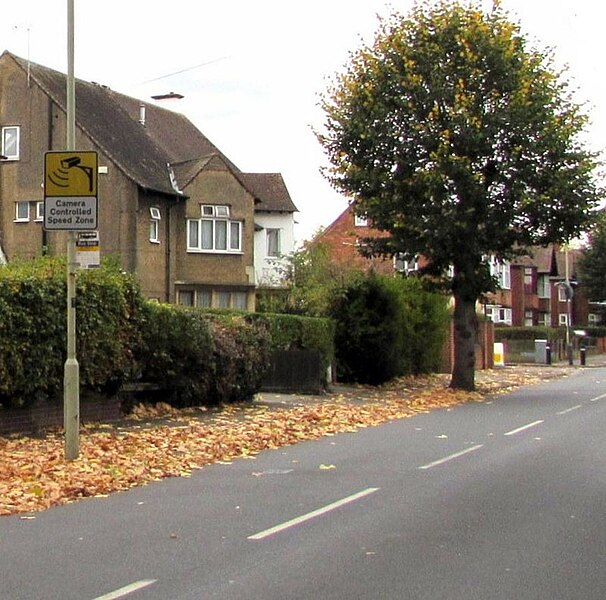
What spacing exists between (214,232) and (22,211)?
22.2 ft

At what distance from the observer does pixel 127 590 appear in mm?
7418


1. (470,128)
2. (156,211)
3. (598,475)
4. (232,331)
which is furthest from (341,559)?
(156,211)

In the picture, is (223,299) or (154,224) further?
(223,299)

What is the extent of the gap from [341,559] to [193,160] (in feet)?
112

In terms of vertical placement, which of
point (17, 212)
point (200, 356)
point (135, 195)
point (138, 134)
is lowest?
point (200, 356)

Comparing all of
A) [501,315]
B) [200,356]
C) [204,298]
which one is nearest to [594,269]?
[501,315]

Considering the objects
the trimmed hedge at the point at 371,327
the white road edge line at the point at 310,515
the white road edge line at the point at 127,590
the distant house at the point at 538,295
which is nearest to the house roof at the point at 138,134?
the trimmed hedge at the point at 371,327

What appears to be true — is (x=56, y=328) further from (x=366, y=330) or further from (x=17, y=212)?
(x=17, y=212)

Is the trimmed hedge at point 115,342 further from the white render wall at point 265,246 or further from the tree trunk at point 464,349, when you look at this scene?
the white render wall at point 265,246

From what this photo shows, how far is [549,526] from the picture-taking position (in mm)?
9688

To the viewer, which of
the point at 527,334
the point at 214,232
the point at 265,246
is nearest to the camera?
the point at 214,232

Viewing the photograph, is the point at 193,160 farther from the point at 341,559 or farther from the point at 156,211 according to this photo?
the point at 341,559

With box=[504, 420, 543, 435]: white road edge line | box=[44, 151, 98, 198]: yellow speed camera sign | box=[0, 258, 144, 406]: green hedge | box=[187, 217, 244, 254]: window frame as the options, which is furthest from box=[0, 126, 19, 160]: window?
box=[44, 151, 98, 198]: yellow speed camera sign

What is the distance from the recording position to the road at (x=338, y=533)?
24.7ft
